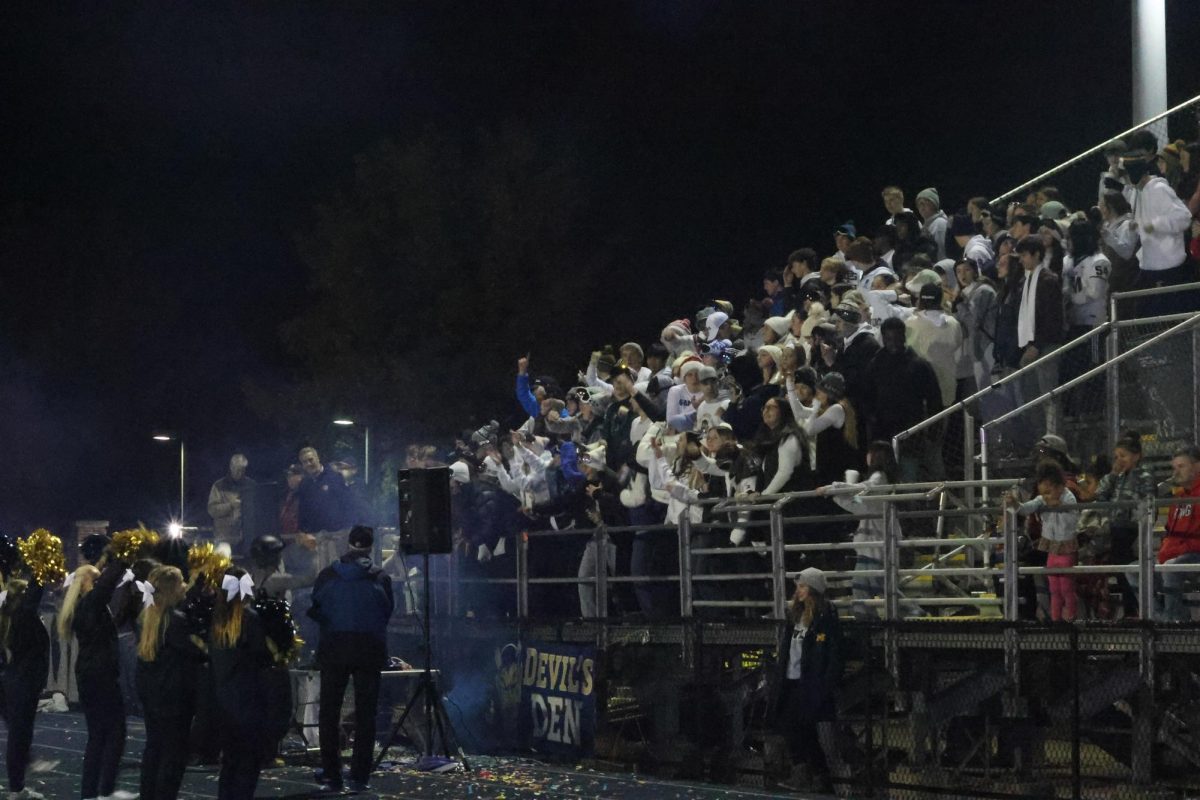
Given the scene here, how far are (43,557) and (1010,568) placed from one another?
709 cm

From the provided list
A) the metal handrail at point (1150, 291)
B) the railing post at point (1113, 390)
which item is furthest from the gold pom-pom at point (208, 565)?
the metal handrail at point (1150, 291)

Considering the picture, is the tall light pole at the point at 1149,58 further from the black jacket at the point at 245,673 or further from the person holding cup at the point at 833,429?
the black jacket at the point at 245,673

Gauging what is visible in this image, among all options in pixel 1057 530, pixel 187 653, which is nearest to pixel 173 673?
pixel 187 653

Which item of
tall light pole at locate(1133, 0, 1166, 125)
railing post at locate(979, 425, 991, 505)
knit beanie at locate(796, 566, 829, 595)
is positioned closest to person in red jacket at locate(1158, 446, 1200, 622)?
knit beanie at locate(796, 566, 829, 595)

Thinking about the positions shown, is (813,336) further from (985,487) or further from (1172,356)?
(1172,356)

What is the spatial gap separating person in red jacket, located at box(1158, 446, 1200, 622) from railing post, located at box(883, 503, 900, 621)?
201 cm

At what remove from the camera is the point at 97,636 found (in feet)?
42.1

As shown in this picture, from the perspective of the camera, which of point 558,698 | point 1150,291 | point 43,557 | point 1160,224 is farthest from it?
point 558,698

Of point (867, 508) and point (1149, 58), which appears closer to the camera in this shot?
point (867, 508)

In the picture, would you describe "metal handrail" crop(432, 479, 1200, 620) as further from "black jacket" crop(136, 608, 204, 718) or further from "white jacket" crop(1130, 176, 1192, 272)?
"black jacket" crop(136, 608, 204, 718)

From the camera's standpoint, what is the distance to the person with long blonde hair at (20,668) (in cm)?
1314

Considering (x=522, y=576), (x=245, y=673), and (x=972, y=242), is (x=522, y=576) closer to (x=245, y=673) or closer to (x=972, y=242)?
(x=972, y=242)

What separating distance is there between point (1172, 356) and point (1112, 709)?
2.98 meters

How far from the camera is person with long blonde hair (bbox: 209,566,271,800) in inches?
424
